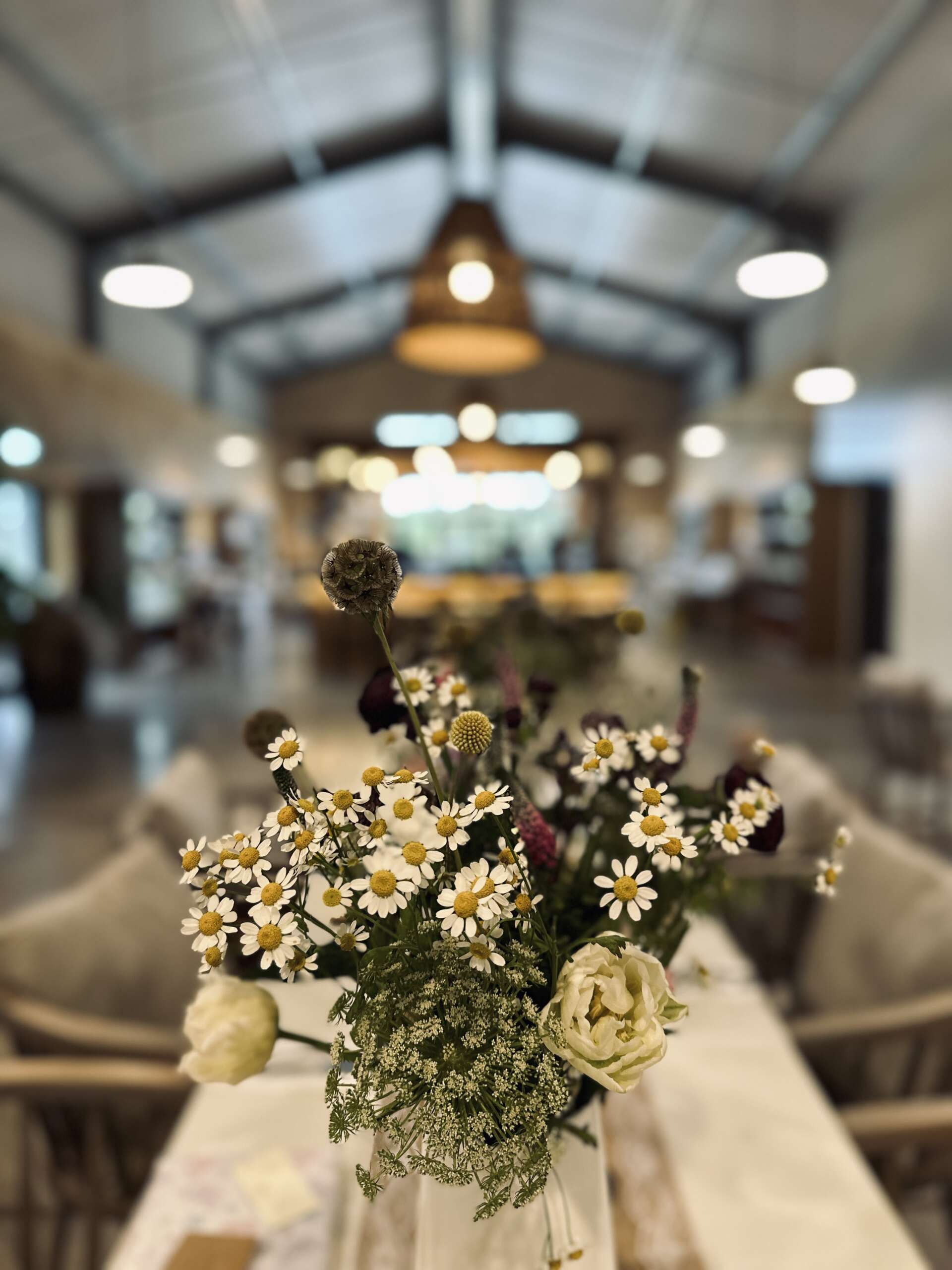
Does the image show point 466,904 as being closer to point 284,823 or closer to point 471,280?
point 284,823

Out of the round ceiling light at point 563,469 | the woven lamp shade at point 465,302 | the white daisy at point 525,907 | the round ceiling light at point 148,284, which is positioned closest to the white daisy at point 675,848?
the white daisy at point 525,907

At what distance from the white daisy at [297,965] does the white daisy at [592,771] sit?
0.89 feet

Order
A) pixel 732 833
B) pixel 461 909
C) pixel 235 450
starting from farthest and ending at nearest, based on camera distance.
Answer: pixel 235 450 → pixel 732 833 → pixel 461 909

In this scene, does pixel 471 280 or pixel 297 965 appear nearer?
pixel 297 965

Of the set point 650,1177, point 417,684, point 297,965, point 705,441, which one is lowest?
point 650,1177

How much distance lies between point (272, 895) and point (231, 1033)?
0.24 meters

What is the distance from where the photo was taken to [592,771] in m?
0.88

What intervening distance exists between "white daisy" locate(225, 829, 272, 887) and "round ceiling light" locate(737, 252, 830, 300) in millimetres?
4499

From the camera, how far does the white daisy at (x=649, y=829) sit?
2.43 ft

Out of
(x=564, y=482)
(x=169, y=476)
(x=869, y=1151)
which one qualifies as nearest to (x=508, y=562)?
(x=564, y=482)

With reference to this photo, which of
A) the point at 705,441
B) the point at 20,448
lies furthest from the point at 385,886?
the point at 705,441

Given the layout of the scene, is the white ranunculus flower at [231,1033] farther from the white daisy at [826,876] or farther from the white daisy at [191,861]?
the white daisy at [826,876]

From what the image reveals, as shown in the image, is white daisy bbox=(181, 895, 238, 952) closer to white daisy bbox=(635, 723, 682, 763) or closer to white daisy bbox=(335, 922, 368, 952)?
white daisy bbox=(335, 922, 368, 952)

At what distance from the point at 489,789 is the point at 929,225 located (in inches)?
383
